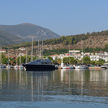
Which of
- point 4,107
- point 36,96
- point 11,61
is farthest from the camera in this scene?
point 11,61

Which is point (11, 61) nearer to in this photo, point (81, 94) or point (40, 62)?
point (40, 62)

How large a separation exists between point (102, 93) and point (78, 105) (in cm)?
752

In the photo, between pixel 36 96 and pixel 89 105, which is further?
pixel 36 96

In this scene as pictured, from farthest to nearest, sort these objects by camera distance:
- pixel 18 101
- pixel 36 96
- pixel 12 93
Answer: pixel 12 93, pixel 36 96, pixel 18 101

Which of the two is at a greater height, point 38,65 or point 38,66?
point 38,65

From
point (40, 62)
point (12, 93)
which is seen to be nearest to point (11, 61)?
point (40, 62)

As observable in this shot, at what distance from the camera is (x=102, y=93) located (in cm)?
3519

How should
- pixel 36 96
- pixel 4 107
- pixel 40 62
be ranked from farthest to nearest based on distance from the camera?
1. pixel 40 62
2. pixel 36 96
3. pixel 4 107

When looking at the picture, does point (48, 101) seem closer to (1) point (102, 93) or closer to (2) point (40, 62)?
(1) point (102, 93)

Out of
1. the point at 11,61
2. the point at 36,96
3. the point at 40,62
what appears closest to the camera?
the point at 36,96

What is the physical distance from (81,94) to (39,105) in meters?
7.56

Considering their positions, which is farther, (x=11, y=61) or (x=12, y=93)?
(x=11, y=61)

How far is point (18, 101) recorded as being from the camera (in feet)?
95.6

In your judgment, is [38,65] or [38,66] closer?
[38,66]
